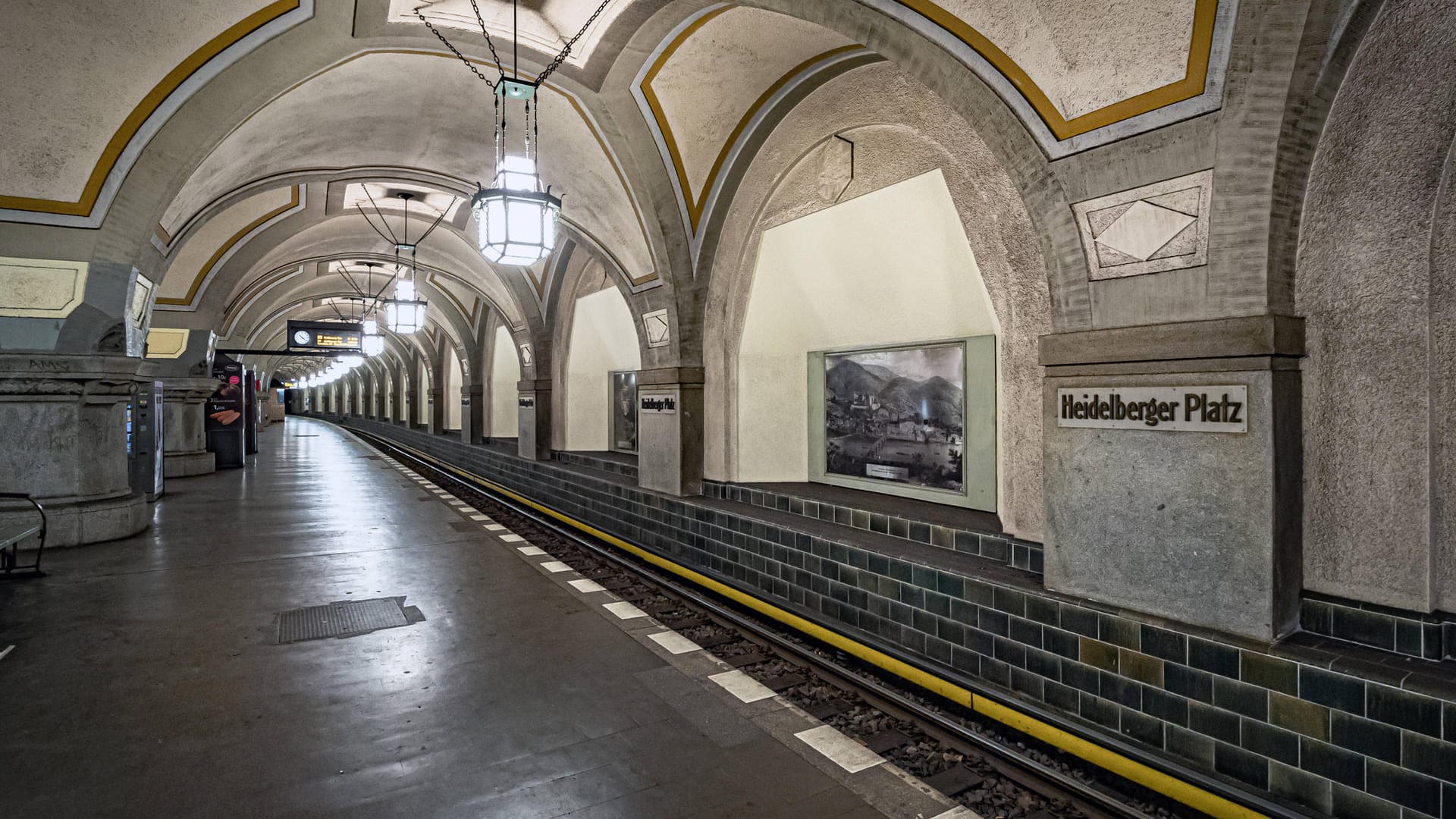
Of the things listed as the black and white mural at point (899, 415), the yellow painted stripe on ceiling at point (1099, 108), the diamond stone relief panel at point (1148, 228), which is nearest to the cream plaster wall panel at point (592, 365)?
the black and white mural at point (899, 415)

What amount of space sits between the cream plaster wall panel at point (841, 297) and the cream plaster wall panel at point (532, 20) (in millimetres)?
2516

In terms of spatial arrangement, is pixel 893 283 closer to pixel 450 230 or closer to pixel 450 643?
pixel 450 643

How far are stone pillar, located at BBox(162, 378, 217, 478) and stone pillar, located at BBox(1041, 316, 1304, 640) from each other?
1631cm

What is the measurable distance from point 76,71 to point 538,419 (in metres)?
7.76

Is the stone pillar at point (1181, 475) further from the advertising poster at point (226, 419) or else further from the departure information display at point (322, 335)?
the advertising poster at point (226, 419)

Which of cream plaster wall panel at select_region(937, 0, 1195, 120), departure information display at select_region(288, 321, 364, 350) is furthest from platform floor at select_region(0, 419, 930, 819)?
departure information display at select_region(288, 321, 364, 350)

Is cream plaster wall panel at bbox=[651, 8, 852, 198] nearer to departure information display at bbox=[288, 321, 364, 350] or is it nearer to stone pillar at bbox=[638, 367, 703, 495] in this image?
stone pillar at bbox=[638, 367, 703, 495]

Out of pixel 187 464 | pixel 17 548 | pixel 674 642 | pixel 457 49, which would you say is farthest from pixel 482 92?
pixel 187 464

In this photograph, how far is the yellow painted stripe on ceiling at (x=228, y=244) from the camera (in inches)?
449

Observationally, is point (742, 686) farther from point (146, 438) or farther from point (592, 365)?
point (146, 438)

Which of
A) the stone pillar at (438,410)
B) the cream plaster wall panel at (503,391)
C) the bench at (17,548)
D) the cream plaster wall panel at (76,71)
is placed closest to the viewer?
the cream plaster wall panel at (76,71)

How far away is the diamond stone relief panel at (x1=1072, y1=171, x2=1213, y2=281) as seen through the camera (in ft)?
10.6

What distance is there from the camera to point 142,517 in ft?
28.4

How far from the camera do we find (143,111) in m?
6.23
